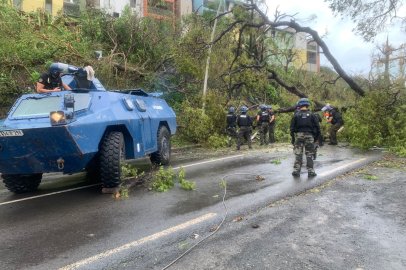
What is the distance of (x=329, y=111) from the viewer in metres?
13.9

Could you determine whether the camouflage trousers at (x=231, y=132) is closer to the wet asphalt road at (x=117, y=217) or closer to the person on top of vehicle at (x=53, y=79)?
the wet asphalt road at (x=117, y=217)

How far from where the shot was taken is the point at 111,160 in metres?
5.93

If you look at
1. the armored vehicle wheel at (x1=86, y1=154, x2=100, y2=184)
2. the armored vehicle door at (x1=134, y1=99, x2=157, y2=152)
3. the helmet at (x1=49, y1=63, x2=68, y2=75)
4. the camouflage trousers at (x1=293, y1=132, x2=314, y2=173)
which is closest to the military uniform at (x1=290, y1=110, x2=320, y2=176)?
the camouflage trousers at (x1=293, y1=132, x2=314, y2=173)

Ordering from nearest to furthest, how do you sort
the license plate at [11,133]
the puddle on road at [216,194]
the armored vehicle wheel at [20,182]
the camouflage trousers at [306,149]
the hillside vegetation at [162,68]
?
the puddle on road at [216,194]
the license plate at [11,133]
the armored vehicle wheel at [20,182]
the camouflage trousers at [306,149]
the hillside vegetation at [162,68]

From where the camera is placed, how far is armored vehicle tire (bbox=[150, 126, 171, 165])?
29.6ft

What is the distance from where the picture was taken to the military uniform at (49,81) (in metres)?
6.67

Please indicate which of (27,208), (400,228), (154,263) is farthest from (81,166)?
(400,228)

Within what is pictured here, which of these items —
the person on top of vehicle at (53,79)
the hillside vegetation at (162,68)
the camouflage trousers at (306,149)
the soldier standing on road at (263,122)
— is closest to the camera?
the person on top of vehicle at (53,79)

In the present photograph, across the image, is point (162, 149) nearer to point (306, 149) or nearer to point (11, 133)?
point (306, 149)

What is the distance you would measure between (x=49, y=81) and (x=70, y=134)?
2155mm

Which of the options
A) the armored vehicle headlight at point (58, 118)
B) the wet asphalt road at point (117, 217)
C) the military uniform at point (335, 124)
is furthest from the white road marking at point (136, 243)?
the military uniform at point (335, 124)

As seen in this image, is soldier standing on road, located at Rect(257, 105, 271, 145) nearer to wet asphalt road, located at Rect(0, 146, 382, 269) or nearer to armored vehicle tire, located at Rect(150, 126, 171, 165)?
armored vehicle tire, located at Rect(150, 126, 171, 165)

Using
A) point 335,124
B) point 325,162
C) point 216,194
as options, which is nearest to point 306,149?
point 325,162

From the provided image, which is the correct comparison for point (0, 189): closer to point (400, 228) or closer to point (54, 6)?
point (400, 228)
